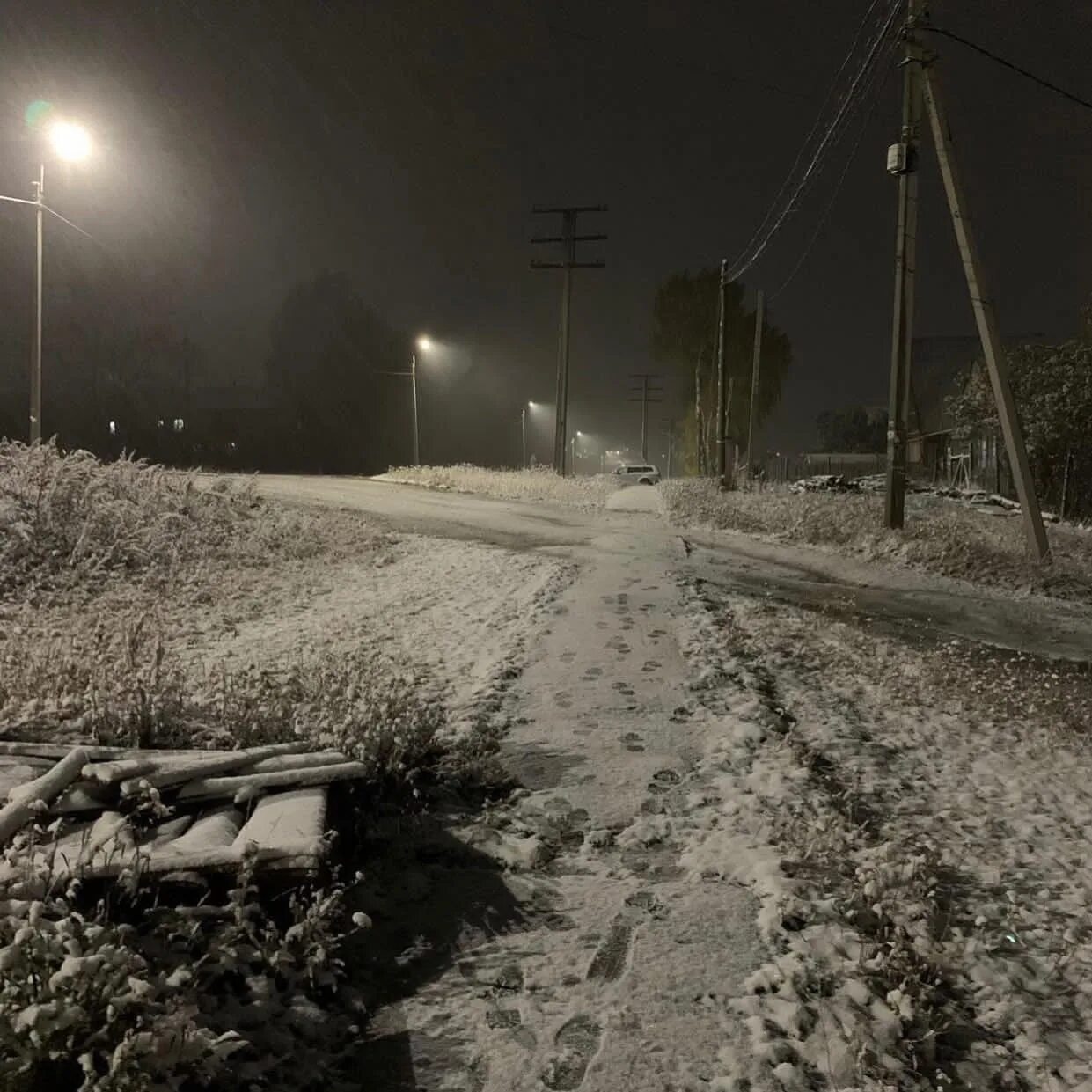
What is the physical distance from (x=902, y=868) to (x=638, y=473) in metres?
40.8

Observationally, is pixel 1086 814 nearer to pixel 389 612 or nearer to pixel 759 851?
pixel 759 851

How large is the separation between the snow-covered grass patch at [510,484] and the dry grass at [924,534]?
447cm

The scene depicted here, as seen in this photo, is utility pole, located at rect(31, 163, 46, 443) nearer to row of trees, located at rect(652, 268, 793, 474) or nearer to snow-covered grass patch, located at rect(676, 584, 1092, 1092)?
snow-covered grass patch, located at rect(676, 584, 1092, 1092)

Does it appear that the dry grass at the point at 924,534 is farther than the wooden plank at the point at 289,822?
Yes

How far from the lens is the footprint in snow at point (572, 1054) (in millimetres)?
2508

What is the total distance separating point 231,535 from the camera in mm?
12805

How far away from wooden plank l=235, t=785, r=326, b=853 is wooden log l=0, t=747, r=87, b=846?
0.81 meters

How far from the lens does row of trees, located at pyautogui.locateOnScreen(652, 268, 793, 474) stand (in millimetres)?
44469

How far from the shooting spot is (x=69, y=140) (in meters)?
13.9

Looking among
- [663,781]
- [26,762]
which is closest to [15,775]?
[26,762]

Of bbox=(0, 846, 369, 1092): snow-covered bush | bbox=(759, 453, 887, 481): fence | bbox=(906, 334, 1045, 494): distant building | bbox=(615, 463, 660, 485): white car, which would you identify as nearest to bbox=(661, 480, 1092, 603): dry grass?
bbox=(906, 334, 1045, 494): distant building

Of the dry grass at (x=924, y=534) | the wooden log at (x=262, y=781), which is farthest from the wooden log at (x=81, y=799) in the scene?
the dry grass at (x=924, y=534)

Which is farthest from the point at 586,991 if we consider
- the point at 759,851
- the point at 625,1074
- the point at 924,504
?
the point at 924,504

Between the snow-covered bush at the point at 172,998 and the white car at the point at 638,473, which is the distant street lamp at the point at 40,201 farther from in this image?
the white car at the point at 638,473
